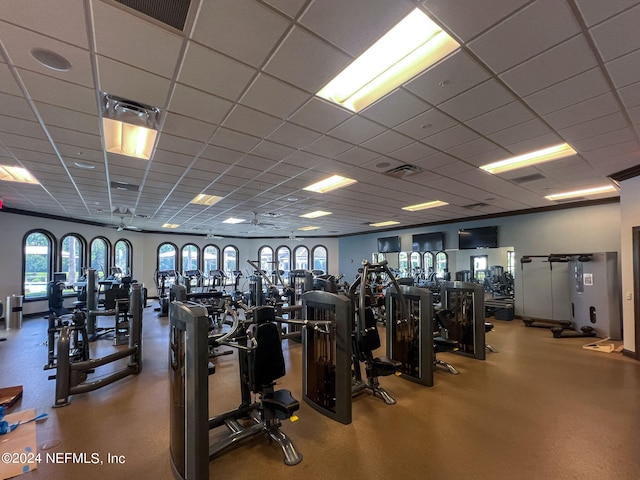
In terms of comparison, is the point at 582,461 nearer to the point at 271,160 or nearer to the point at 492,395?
the point at 492,395

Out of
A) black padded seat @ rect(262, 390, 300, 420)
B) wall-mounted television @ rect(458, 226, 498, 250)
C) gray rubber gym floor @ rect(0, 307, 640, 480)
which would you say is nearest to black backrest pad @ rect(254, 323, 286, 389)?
black padded seat @ rect(262, 390, 300, 420)

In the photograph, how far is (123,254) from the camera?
1227 cm

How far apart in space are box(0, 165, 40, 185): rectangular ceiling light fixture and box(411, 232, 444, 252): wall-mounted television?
10.7m

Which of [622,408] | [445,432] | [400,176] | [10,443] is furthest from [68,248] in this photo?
[622,408]

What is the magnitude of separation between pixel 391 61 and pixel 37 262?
11418 millimetres

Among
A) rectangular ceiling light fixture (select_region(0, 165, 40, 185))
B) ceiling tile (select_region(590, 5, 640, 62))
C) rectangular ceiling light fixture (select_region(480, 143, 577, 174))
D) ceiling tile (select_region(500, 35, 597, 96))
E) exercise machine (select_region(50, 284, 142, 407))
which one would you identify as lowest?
exercise machine (select_region(50, 284, 142, 407))

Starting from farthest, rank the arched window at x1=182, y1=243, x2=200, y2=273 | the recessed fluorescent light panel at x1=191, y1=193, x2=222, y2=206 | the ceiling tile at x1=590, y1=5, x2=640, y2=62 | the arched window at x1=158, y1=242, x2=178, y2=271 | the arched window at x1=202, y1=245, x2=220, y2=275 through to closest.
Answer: the arched window at x1=202, y1=245, x2=220, y2=275
the arched window at x1=182, y1=243, x2=200, y2=273
the arched window at x1=158, y1=242, x2=178, y2=271
the recessed fluorescent light panel at x1=191, y1=193, x2=222, y2=206
the ceiling tile at x1=590, y1=5, x2=640, y2=62

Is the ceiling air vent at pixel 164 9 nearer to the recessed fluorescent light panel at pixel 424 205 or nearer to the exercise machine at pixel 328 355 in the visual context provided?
the exercise machine at pixel 328 355

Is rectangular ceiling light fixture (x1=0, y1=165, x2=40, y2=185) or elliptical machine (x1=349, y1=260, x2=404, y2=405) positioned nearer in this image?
elliptical machine (x1=349, y1=260, x2=404, y2=405)

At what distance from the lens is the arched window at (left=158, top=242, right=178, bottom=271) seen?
43.8ft

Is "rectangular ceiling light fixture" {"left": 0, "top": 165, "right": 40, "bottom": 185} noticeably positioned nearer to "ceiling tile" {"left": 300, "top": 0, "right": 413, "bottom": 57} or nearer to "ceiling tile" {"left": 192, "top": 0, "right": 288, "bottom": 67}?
"ceiling tile" {"left": 192, "top": 0, "right": 288, "bottom": 67}

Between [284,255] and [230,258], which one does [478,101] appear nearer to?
[284,255]

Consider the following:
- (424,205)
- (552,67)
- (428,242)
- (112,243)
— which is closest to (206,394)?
(552,67)

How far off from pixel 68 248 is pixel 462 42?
1237cm
